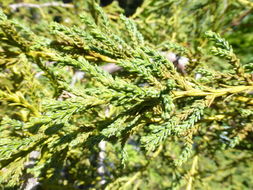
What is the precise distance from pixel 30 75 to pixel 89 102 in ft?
2.40

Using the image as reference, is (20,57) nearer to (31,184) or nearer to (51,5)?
(31,184)

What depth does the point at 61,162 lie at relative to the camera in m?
1.40

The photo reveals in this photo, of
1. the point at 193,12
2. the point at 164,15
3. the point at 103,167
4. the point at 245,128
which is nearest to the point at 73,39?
the point at 245,128

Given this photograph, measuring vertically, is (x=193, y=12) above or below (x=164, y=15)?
below

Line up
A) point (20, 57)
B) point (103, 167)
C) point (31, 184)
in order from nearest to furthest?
point (20, 57) < point (31, 184) < point (103, 167)

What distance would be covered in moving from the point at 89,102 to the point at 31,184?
3.20 feet

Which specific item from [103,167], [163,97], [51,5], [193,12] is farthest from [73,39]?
[51,5]

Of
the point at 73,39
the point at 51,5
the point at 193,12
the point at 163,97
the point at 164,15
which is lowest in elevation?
the point at 163,97

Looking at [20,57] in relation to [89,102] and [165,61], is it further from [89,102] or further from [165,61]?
[165,61]

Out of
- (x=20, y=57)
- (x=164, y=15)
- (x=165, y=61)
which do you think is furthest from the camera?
(x=164, y=15)

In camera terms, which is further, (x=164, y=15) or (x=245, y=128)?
(x=164, y=15)

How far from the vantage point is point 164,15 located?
4105mm

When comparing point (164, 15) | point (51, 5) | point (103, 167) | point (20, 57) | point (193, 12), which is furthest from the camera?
point (51, 5)

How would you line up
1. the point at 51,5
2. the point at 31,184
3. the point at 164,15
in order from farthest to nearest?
1. the point at 51,5
2. the point at 164,15
3. the point at 31,184
